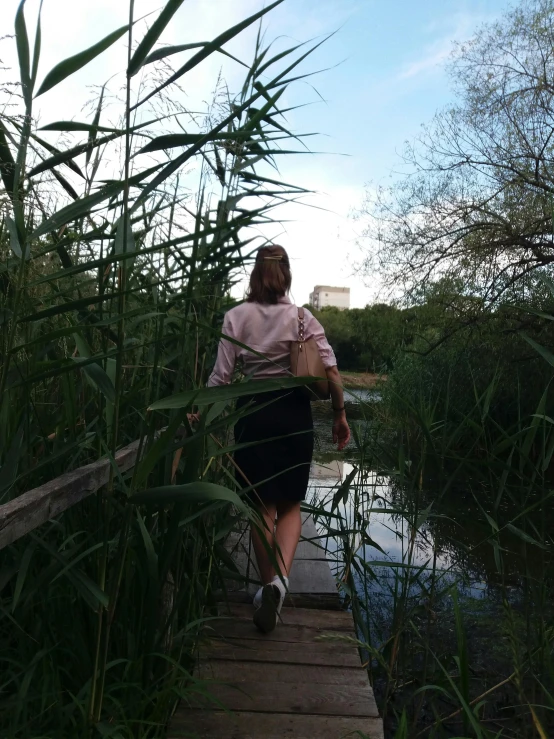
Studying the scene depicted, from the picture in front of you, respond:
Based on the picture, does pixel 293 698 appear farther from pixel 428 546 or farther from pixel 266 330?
pixel 428 546

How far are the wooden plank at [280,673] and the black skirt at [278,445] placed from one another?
0.65 m

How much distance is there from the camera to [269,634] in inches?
97.8

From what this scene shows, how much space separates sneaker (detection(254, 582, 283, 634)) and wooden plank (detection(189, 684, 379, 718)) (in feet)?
1.09

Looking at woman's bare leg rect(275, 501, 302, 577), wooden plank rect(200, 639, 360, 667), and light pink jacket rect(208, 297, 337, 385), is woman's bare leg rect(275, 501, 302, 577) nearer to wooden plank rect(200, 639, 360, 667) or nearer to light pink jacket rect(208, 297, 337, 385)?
wooden plank rect(200, 639, 360, 667)

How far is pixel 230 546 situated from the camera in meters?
3.57

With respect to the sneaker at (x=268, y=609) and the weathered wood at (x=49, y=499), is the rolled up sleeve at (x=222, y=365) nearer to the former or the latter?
the sneaker at (x=268, y=609)

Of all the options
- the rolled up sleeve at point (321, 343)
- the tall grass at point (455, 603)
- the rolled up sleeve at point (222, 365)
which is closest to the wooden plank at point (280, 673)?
the tall grass at point (455, 603)

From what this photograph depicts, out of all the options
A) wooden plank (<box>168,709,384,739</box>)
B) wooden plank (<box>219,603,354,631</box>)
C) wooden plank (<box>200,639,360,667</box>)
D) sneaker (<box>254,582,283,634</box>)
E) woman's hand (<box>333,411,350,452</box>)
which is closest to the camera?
wooden plank (<box>168,709,384,739</box>)

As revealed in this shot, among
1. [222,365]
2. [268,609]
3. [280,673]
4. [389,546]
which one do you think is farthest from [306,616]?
[389,546]

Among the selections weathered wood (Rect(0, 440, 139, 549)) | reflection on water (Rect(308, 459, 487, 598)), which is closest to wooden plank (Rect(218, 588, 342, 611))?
reflection on water (Rect(308, 459, 487, 598))

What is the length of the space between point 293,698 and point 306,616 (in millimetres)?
656

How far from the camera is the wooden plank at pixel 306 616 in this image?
2.60 meters

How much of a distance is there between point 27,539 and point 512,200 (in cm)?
837

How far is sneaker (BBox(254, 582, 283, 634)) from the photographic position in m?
2.42
